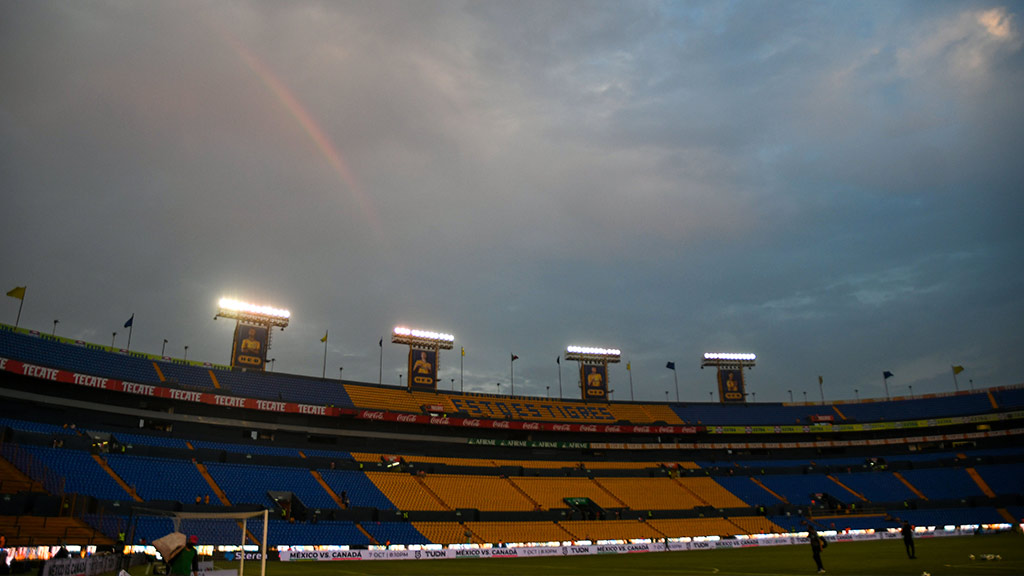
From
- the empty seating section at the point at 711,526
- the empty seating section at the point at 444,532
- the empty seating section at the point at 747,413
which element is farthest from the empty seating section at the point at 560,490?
the empty seating section at the point at 747,413

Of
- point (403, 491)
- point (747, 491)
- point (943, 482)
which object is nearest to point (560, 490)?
point (403, 491)

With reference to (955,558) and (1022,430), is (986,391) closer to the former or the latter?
(1022,430)

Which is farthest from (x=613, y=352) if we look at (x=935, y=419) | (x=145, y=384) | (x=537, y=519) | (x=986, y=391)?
(x=145, y=384)

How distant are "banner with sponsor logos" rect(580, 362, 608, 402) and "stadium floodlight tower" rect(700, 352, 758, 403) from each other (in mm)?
16029

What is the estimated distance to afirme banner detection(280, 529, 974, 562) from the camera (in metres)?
46.6

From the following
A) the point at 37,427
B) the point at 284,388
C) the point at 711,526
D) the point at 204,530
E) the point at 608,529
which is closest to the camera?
the point at 204,530

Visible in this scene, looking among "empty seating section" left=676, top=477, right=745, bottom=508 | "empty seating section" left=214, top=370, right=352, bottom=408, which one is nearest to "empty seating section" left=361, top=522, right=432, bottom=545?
"empty seating section" left=214, top=370, right=352, bottom=408

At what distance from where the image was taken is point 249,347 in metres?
67.3

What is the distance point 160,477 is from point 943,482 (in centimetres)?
8702

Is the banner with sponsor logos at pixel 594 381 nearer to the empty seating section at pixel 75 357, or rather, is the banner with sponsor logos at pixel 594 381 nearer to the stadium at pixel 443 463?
the stadium at pixel 443 463

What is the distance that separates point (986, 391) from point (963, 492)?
21877mm

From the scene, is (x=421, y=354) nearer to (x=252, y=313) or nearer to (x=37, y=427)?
(x=252, y=313)

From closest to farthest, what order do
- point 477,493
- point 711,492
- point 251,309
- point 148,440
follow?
point 148,440, point 477,493, point 251,309, point 711,492

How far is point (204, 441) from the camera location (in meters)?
59.6
